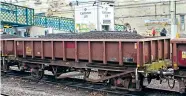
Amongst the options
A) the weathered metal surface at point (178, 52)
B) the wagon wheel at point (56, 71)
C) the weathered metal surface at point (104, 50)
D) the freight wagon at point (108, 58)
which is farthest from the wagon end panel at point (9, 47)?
the weathered metal surface at point (178, 52)

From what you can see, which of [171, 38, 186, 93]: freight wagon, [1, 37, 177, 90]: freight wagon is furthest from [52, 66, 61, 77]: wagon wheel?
[171, 38, 186, 93]: freight wagon

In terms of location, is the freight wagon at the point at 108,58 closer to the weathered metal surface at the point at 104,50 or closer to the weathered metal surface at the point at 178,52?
the weathered metal surface at the point at 104,50

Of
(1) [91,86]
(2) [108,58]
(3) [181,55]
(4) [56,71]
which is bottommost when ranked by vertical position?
(1) [91,86]

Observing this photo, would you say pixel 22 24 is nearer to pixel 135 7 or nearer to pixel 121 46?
pixel 135 7

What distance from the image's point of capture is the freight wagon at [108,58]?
10.2 m

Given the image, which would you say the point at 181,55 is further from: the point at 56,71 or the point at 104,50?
the point at 56,71

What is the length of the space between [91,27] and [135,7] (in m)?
13.9

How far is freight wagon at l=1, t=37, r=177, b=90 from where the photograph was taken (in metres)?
10.2

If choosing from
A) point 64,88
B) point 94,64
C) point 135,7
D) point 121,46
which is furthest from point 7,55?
point 135,7

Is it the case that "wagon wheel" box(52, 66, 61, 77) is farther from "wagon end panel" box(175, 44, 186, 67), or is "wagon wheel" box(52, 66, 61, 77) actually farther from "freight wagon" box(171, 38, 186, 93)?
"wagon end panel" box(175, 44, 186, 67)

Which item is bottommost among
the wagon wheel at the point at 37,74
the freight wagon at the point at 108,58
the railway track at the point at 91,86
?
the railway track at the point at 91,86

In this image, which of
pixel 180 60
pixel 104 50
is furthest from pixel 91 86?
pixel 180 60

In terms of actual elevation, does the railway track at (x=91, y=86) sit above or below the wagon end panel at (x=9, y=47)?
below

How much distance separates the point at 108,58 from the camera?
11.0 metres
